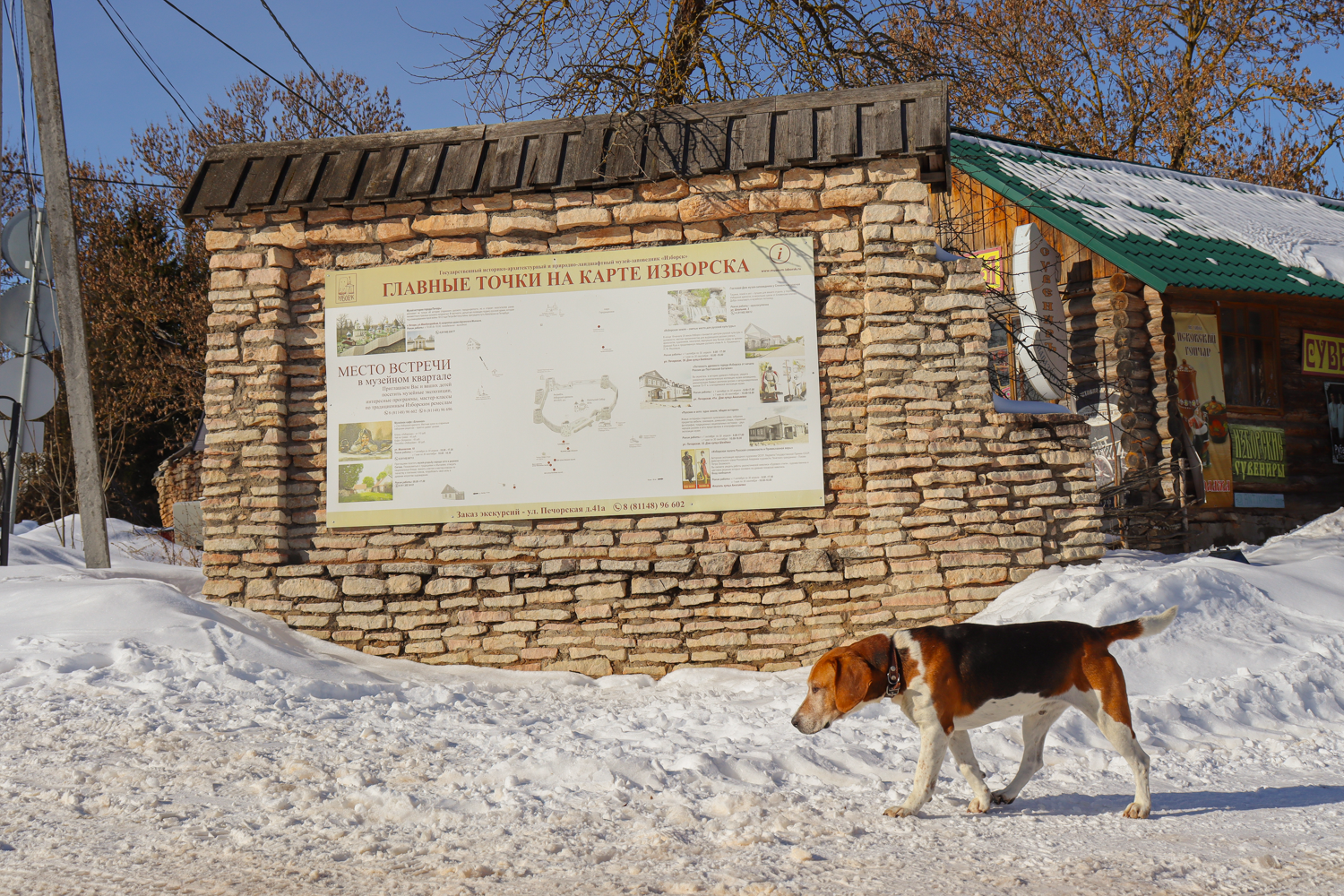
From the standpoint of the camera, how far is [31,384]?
9117 mm

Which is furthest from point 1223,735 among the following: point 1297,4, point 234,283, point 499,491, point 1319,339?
point 1297,4

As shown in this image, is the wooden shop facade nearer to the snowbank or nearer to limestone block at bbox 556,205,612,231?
limestone block at bbox 556,205,612,231

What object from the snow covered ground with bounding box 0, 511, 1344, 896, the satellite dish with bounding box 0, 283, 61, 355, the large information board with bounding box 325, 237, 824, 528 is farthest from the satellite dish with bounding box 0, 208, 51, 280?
the large information board with bounding box 325, 237, 824, 528

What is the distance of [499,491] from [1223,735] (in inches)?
174

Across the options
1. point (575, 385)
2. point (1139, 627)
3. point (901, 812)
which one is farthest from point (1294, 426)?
point (901, 812)

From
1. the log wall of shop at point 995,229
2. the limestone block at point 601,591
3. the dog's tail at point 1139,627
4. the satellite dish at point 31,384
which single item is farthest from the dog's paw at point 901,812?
the satellite dish at point 31,384

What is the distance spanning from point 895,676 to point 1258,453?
34.8ft

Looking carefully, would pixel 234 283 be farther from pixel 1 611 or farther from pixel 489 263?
pixel 1 611

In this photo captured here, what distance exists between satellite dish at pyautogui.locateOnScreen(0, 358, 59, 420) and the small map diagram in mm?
5101

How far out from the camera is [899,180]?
22.1 feet

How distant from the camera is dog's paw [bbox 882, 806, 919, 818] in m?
3.77

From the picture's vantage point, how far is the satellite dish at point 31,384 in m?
9.12

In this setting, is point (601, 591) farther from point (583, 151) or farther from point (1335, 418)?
point (1335, 418)

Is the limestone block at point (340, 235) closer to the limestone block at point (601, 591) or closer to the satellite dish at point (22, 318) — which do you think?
the limestone block at point (601, 591)
